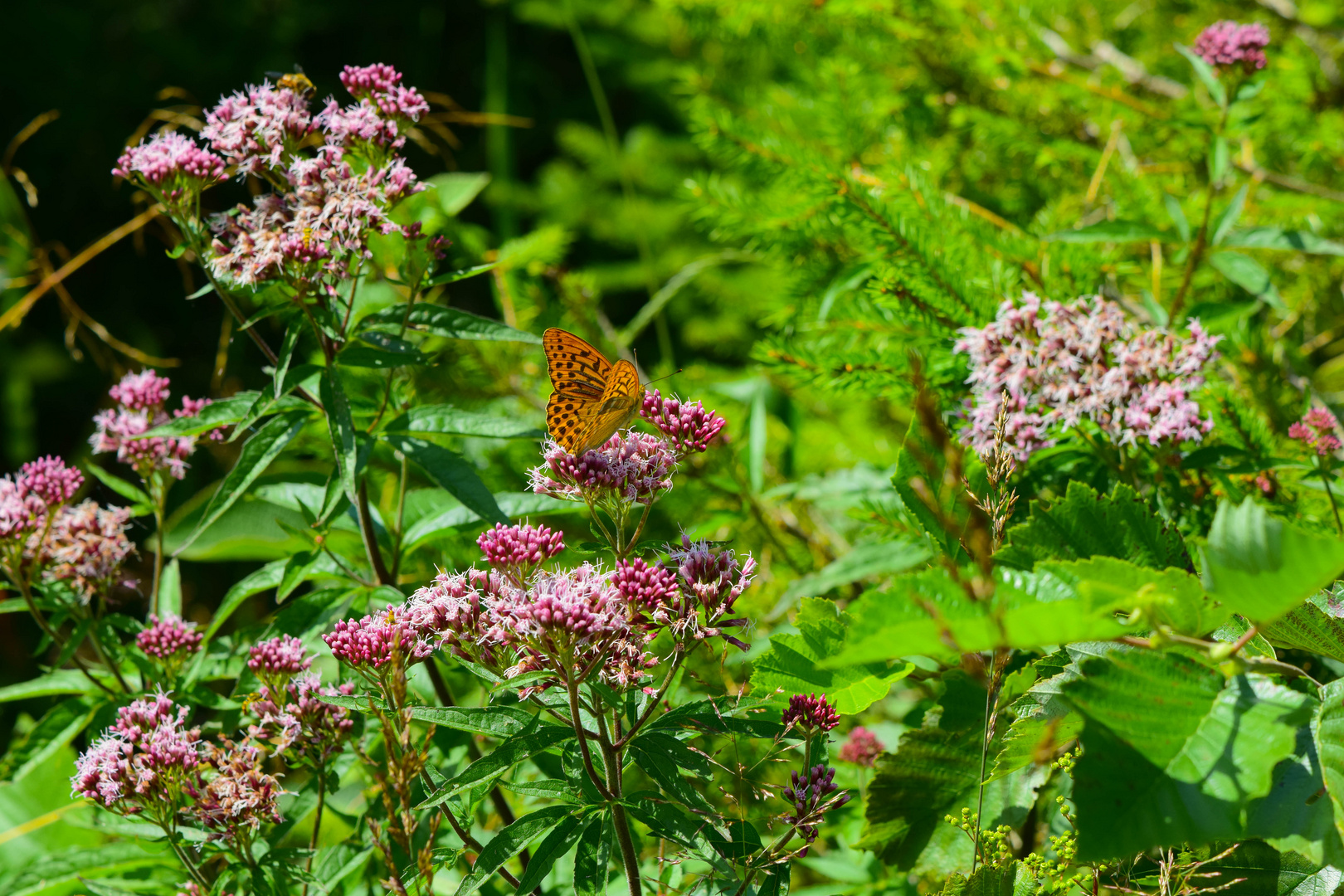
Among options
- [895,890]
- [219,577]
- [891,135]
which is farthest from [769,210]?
[219,577]

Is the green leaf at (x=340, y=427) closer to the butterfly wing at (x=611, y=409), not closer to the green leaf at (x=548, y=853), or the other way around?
the butterfly wing at (x=611, y=409)

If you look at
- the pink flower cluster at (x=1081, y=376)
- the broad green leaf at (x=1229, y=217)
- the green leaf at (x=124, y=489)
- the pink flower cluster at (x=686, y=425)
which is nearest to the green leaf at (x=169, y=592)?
the green leaf at (x=124, y=489)

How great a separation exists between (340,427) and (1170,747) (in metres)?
0.94

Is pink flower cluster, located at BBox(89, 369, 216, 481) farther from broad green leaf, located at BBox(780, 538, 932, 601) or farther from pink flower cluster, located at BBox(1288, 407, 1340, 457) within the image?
pink flower cluster, located at BBox(1288, 407, 1340, 457)

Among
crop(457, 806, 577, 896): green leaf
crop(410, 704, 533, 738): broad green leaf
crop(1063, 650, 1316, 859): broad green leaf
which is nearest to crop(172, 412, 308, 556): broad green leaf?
crop(410, 704, 533, 738): broad green leaf

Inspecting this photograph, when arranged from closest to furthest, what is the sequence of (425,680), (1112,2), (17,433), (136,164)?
1. (136,164)
2. (425,680)
3. (1112,2)
4. (17,433)

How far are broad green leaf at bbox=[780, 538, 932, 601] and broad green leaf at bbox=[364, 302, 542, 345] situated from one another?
64 cm

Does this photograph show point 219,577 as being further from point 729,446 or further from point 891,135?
point 891,135

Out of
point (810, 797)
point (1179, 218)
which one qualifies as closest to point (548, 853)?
A: point (810, 797)

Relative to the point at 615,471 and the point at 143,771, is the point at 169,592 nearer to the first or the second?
Answer: the point at 143,771

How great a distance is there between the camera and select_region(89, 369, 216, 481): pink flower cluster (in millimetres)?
1497

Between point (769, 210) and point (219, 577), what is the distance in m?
2.92

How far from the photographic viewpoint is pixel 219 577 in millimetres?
3775

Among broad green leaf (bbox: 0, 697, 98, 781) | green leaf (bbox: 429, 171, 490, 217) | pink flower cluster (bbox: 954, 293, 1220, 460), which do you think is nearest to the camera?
pink flower cluster (bbox: 954, 293, 1220, 460)
